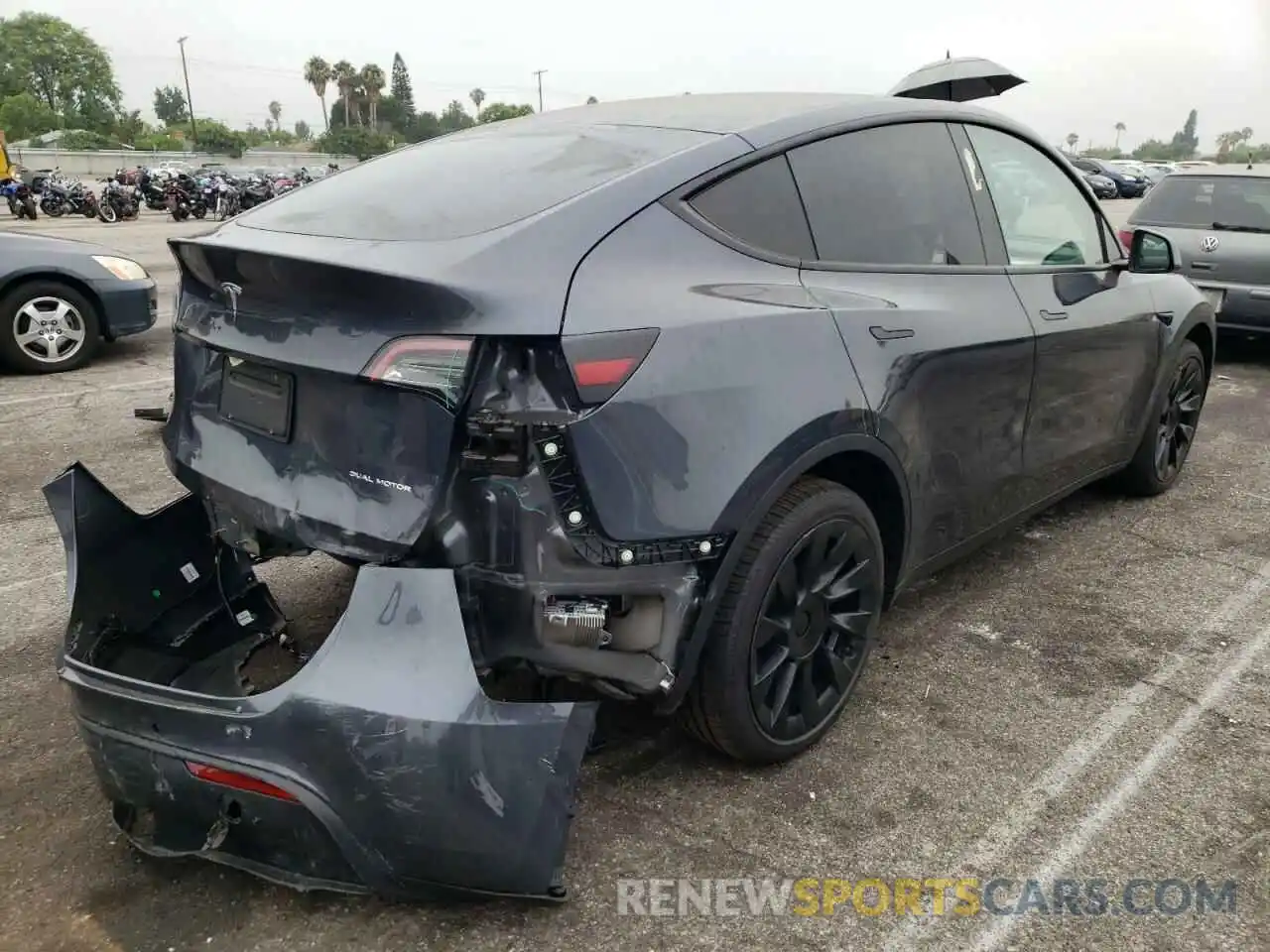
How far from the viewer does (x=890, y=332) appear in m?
2.62

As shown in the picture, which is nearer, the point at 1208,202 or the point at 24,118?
the point at 1208,202

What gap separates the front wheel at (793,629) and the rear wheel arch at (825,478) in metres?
0.06

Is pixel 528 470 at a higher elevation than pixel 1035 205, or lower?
lower

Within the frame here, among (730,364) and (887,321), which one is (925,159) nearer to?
(887,321)

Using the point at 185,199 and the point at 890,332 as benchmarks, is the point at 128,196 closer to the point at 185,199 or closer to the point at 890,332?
the point at 185,199

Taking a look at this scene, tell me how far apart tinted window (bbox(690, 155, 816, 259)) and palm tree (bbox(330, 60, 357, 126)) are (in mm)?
120302

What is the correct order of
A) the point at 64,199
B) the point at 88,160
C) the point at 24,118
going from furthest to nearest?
1. the point at 24,118
2. the point at 88,160
3. the point at 64,199

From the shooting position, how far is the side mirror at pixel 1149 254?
3.98 metres

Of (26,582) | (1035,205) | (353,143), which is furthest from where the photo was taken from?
(353,143)

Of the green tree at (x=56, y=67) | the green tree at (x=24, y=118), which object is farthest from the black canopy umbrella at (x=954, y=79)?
the green tree at (x=56, y=67)

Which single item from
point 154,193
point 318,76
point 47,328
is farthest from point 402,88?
point 47,328

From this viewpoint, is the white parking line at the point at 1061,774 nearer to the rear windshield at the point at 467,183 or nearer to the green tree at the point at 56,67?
the rear windshield at the point at 467,183

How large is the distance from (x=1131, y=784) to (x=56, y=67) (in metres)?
113

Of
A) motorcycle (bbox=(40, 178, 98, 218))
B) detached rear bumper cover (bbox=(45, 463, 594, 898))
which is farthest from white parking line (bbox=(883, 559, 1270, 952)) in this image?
motorcycle (bbox=(40, 178, 98, 218))
